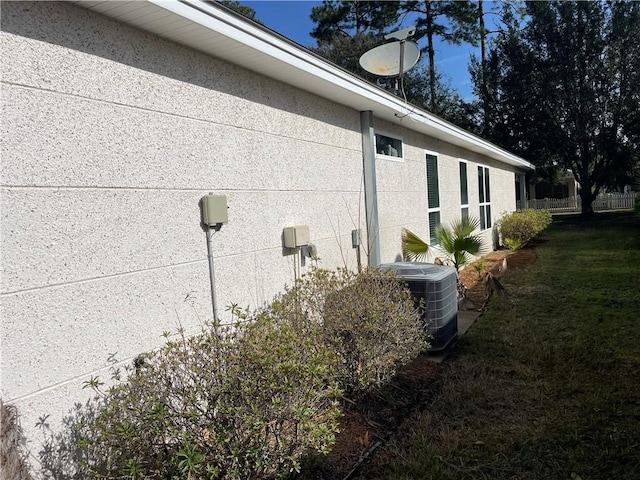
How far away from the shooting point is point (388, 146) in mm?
7457

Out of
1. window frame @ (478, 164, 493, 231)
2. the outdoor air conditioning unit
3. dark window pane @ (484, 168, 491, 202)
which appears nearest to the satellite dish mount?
the outdoor air conditioning unit

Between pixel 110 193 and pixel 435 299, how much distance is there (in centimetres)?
357

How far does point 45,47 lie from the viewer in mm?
2709

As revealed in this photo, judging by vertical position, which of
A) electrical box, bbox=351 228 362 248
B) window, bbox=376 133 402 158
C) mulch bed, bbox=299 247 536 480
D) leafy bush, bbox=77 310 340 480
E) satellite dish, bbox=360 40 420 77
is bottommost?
mulch bed, bbox=299 247 536 480

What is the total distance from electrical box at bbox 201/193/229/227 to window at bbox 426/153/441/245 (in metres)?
6.07

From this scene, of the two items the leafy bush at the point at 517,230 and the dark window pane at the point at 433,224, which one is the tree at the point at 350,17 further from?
the dark window pane at the point at 433,224

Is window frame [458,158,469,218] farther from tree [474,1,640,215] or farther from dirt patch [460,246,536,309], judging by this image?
tree [474,1,640,215]

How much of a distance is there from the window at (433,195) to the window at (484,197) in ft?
14.5

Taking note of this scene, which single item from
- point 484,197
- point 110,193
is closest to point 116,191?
point 110,193

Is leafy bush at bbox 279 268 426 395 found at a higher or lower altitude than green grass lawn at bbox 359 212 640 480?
higher

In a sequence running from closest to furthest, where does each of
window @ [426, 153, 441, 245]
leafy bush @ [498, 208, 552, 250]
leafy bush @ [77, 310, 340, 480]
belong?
leafy bush @ [77, 310, 340, 480], window @ [426, 153, 441, 245], leafy bush @ [498, 208, 552, 250]

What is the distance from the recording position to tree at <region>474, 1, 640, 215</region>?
2420 cm

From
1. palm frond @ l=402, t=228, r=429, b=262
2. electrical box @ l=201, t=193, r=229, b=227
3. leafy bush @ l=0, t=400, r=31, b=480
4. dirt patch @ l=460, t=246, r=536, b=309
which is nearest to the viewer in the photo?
leafy bush @ l=0, t=400, r=31, b=480

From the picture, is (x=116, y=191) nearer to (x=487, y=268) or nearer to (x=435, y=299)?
(x=435, y=299)
